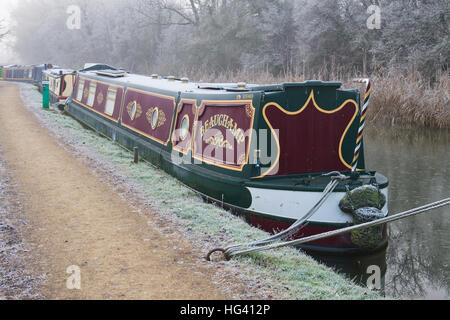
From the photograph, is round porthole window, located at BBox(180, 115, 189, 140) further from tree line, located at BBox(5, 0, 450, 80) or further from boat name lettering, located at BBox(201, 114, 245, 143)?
tree line, located at BBox(5, 0, 450, 80)

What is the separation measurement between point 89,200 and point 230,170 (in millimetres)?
1933

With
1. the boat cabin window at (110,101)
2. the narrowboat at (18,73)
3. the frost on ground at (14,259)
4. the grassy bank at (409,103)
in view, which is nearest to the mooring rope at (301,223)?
the frost on ground at (14,259)

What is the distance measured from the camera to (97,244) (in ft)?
15.3

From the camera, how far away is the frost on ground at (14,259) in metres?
3.64

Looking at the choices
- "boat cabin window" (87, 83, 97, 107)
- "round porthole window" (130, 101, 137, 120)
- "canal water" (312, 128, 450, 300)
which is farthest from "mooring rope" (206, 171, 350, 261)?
"boat cabin window" (87, 83, 97, 107)

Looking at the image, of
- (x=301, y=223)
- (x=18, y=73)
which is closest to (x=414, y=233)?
(x=301, y=223)

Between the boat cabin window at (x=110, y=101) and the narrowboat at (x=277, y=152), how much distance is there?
161 inches

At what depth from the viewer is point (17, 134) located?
35.1ft

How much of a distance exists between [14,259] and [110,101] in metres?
8.13

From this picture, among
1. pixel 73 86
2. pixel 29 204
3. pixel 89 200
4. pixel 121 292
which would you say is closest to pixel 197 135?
pixel 89 200

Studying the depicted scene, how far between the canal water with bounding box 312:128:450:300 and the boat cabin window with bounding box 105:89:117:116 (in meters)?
6.27

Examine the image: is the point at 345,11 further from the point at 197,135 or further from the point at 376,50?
the point at 197,135

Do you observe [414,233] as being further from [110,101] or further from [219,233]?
[110,101]

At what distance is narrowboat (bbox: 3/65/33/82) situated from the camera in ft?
107
